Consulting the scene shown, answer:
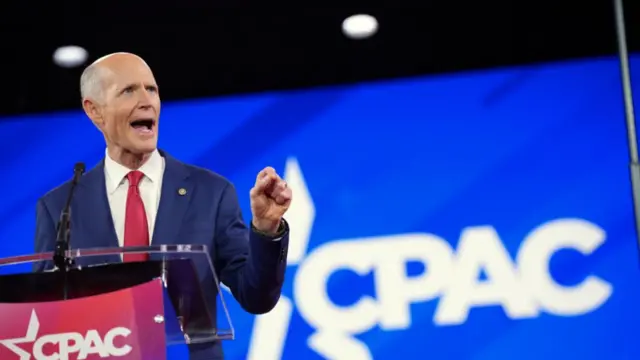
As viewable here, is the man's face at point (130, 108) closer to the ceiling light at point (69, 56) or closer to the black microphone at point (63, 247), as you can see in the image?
the black microphone at point (63, 247)

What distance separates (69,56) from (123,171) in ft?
7.80

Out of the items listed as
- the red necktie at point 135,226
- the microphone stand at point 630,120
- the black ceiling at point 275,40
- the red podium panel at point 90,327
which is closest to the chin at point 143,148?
A: the red necktie at point 135,226

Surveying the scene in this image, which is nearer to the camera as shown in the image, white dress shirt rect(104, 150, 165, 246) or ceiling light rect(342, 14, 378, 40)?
white dress shirt rect(104, 150, 165, 246)

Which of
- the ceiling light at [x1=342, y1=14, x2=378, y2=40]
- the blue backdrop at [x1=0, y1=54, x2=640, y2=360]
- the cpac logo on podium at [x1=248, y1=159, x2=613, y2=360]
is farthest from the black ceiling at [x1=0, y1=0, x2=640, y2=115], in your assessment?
the cpac logo on podium at [x1=248, y1=159, x2=613, y2=360]

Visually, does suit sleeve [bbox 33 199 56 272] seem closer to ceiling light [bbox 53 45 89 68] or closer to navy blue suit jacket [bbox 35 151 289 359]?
navy blue suit jacket [bbox 35 151 289 359]

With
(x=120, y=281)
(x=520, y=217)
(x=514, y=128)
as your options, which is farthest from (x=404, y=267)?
(x=120, y=281)

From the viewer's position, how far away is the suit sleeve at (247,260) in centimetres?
181

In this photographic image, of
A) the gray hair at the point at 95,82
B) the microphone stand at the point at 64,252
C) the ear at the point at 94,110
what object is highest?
the gray hair at the point at 95,82

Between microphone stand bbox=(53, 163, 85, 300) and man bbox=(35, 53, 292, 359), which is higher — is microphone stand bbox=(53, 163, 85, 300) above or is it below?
below

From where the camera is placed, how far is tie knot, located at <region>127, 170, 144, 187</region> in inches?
80.4

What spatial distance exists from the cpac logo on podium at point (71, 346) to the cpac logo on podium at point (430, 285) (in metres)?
2.09

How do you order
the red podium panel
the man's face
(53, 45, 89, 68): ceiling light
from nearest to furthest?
the red podium panel, the man's face, (53, 45, 89, 68): ceiling light

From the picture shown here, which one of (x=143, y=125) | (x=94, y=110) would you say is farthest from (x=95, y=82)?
(x=143, y=125)

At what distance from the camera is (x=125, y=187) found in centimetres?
206
